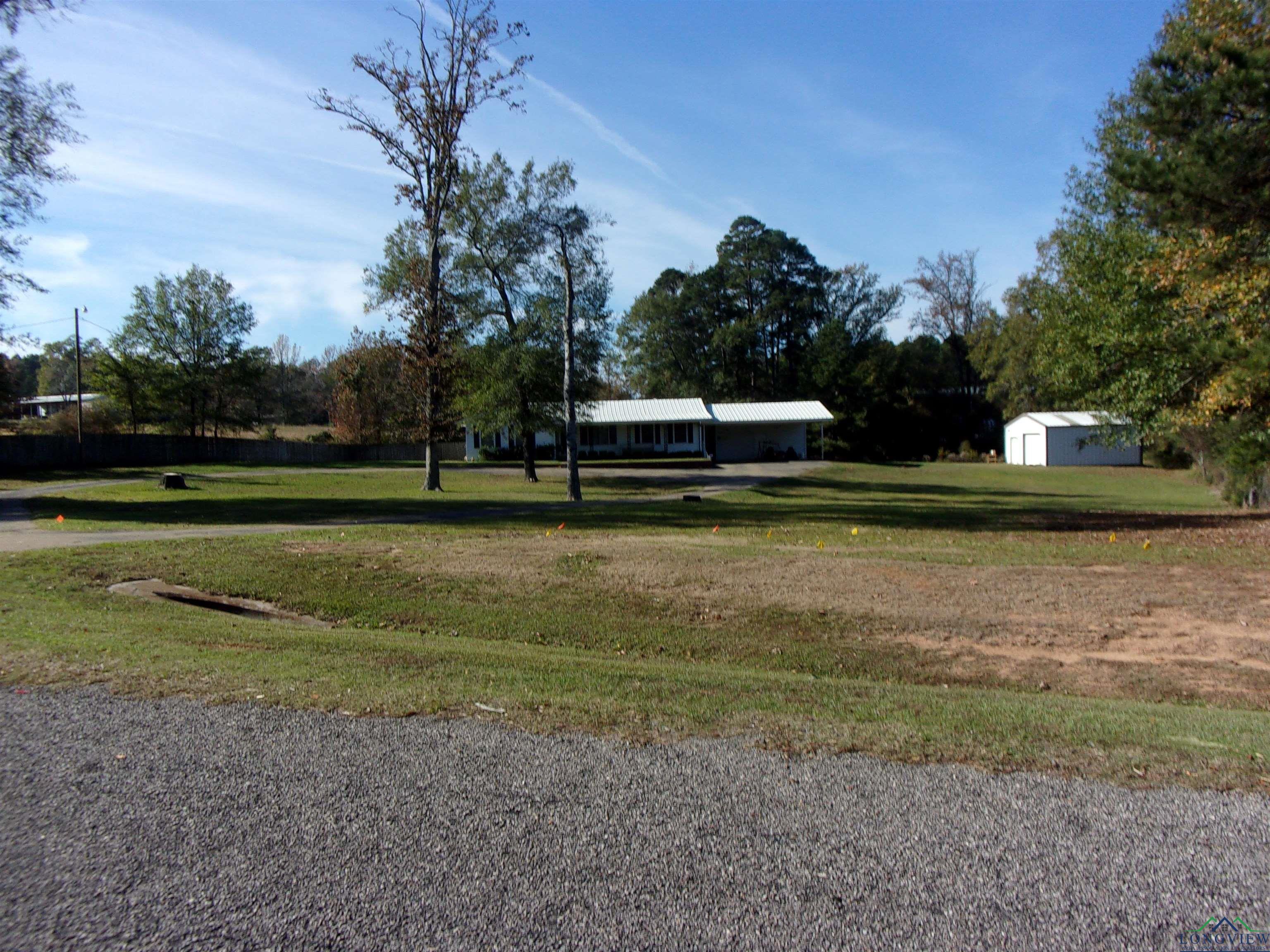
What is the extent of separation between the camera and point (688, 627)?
11.5m

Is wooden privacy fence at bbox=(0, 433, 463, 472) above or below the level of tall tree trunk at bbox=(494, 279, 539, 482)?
below

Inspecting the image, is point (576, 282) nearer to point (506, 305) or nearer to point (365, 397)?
point (506, 305)

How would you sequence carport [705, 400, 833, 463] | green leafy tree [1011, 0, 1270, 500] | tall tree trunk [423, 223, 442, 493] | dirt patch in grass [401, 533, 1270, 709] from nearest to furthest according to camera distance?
dirt patch in grass [401, 533, 1270, 709] < green leafy tree [1011, 0, 1270, 500] < tall tree trunk [423, 223, 442, 493] < carport [705, 400, 833, 463]

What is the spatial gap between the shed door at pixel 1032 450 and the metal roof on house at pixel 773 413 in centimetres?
1517

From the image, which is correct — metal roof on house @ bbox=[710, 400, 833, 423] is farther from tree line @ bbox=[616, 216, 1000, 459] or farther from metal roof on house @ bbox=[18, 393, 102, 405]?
metal roof on house @ bbox=[18, 393, 102, 405]

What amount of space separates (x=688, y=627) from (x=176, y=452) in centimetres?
4995

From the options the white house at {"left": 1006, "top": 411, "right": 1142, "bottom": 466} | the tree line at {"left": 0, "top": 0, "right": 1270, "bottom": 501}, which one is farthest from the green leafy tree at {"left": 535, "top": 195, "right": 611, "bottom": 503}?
the white house at {"left": 1006, "top": 411, "right": 1142, "bottom": 466}

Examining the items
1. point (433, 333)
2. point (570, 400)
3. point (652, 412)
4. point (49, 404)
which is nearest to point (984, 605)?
point (570, 400)

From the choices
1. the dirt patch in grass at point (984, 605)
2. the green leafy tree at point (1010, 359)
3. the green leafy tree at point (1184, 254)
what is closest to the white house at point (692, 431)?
the green leafy tree at point (1010, 359)

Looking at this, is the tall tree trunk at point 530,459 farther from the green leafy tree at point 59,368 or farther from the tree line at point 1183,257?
the green leafy tree at point 59,368

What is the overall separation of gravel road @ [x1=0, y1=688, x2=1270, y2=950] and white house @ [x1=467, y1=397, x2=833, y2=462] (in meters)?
54.4

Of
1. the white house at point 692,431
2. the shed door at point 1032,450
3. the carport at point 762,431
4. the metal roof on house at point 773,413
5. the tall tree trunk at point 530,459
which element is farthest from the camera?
the shed door at point 1032,450

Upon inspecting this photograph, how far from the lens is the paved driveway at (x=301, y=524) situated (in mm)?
15750

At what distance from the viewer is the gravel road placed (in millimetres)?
3330
